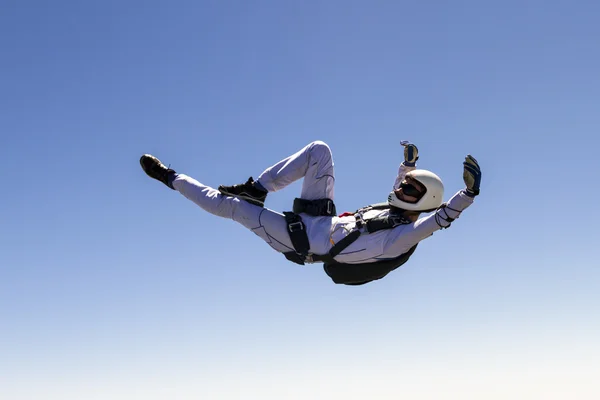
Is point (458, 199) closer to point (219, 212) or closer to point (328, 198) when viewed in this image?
point (328, 198)

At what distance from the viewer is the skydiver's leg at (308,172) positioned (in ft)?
30.1

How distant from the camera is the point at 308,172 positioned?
30.3 feet

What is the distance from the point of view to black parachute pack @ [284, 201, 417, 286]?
351 inches

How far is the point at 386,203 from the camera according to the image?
369 inches

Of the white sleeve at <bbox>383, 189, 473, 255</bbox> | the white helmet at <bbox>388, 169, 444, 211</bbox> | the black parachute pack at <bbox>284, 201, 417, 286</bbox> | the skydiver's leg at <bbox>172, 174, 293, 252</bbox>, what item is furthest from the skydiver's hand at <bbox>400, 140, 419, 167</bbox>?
the skydiver's leg at <bbox>172, 174, 293, 252</bbox>

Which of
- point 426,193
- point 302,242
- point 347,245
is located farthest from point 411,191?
point 302,242

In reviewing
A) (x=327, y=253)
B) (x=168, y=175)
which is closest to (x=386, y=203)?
(x=327, y=253)

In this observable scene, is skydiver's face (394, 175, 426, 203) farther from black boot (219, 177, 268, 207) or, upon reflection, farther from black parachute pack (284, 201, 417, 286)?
black boot (219, 177, 268, 207)

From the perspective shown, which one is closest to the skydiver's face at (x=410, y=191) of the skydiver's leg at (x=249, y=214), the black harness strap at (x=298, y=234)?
the black harness strap at (x=298, y=234)

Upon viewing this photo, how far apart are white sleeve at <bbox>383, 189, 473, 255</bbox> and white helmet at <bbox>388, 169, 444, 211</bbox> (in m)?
0.31

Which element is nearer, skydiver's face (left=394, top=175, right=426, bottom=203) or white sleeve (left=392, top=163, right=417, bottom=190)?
skydiver's face (left=394, top=175, right=426, bottom=203)

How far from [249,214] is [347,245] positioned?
1.51 meters

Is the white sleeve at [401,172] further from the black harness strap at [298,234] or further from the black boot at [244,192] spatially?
the black boot at [244,192]

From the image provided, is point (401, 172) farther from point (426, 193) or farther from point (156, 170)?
point (156, 170)
